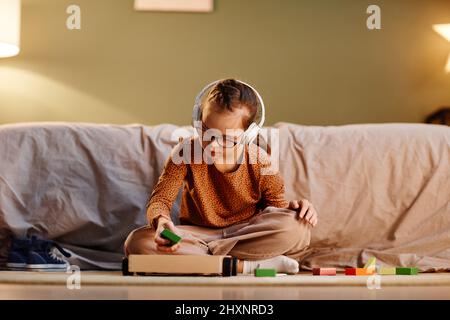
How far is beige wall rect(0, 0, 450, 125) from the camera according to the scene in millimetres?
3047

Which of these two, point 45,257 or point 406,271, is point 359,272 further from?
point 45,257

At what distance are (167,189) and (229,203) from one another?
0.17m

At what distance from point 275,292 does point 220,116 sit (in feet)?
1.91

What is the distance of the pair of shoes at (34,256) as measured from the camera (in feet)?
6.70

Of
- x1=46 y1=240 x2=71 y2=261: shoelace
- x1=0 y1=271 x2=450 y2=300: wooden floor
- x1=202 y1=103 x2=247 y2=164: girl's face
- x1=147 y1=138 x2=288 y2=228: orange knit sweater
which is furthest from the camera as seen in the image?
x1=46 y1=240 x2=71 y2=261: shoelace

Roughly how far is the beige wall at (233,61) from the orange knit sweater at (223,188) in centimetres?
109

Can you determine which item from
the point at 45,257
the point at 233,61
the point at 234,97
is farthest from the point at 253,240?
the point at 233,61

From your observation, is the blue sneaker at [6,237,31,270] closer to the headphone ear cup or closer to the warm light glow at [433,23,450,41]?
the headphone ear cup

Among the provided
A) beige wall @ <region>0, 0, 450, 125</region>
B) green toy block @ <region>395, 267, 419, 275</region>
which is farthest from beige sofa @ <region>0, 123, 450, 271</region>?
beige wall @ <region>0, 0, 450, 125</region>

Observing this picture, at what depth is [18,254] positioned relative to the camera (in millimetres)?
2066

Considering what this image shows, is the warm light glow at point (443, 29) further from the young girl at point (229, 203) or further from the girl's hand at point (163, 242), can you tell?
the girl's hand at point (163, 242)

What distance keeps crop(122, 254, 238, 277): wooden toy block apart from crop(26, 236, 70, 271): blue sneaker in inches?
14.2

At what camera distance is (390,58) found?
3.11 m
